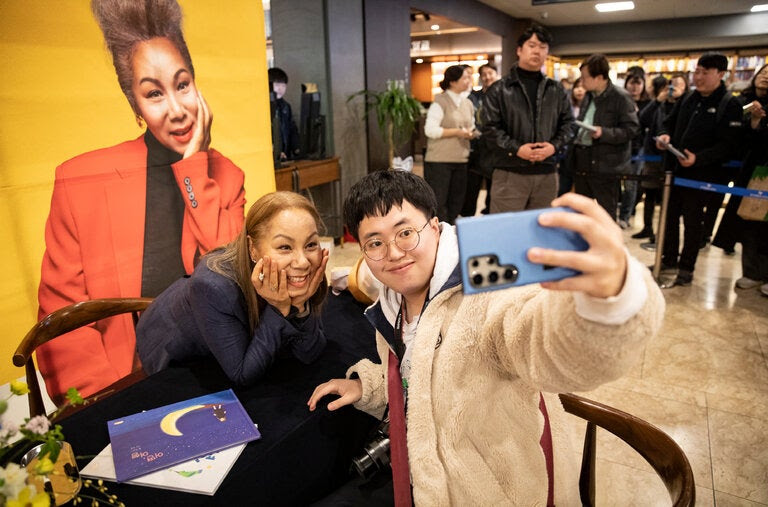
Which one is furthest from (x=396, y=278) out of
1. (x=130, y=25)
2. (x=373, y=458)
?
(x=130, y=25)

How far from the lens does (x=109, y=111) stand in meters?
2.21

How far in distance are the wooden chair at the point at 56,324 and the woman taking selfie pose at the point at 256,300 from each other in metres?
0.34

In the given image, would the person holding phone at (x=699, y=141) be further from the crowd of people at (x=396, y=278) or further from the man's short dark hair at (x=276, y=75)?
the man's short dark hair at (x=276, y=75)

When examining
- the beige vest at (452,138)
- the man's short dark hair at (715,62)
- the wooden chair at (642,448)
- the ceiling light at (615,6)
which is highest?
the ceiling light at (615,6)

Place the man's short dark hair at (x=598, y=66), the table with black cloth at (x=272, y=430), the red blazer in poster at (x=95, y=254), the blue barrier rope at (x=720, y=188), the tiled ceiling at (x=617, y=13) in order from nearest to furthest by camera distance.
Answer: the table with black cloth at (x=272, y=430) → the red blazer in poster at (x=95, y=254) → the blue barrier rope at (x=720, y=188) → the man's short dark hair at (x=598, y=66) → the tiled ceiling at (x=617, y=13)

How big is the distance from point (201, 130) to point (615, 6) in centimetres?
876

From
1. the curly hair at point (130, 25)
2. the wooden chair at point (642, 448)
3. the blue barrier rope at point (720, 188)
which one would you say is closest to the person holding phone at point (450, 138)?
the blue barrier rope at point (720, 188)

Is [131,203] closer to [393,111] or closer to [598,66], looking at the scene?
[393,111]

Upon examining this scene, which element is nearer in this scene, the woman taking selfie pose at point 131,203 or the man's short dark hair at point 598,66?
the woman taking selfie pose at point 131,203

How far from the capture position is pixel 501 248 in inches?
22.6

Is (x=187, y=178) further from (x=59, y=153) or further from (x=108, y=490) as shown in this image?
(x=108, y=490)

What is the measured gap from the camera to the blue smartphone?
569 millimetres

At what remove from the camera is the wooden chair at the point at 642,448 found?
892mm

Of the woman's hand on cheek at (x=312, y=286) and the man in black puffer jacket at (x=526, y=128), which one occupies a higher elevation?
the man in black puffer jacket at (x=526, y=128)
